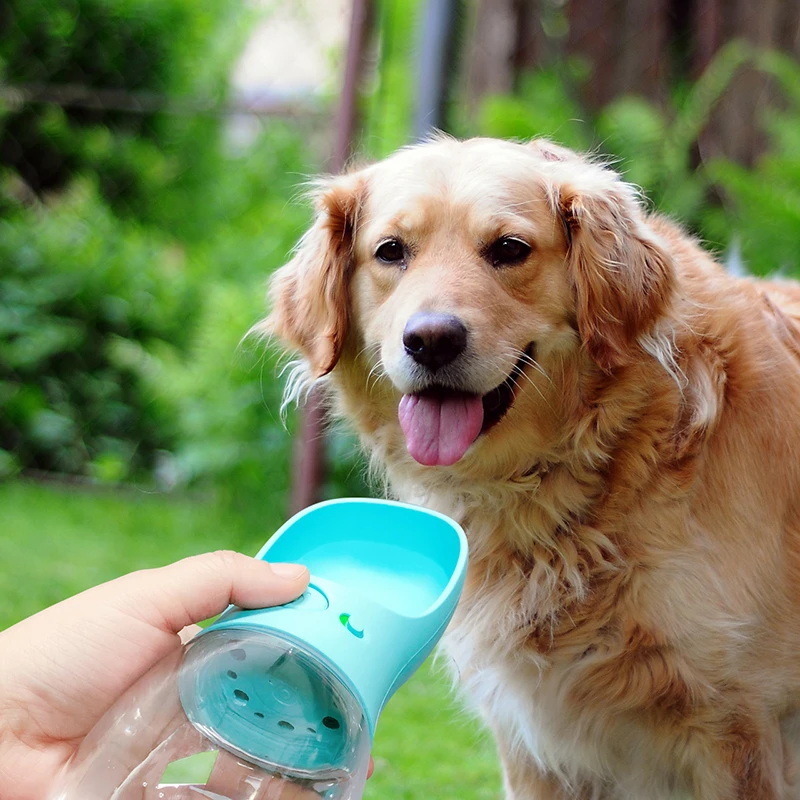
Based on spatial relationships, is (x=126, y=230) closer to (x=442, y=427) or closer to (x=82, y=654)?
(x=442, y=427)

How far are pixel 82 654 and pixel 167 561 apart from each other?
3298 millimetres

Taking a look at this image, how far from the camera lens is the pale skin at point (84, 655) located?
5.09 ft

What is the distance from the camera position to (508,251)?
7.50 ft

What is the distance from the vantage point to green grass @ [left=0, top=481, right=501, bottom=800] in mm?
3219

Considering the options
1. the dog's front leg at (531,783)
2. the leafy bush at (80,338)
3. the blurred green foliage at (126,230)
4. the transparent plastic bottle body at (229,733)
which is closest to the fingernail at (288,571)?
the transparent plastic bottle body at (229,733)

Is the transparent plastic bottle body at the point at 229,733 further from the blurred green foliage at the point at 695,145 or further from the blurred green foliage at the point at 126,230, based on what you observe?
the blurred green foliage at the point at 126,230

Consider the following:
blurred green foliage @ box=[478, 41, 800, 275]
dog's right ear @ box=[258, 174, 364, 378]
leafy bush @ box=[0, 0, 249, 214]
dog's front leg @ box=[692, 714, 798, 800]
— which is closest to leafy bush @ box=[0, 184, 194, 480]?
leafy bush @ box=[0, 0, 249, 214]

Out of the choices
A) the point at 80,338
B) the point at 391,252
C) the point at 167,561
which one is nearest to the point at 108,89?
the point at 80,338

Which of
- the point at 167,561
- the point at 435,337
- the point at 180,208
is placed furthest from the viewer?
the point at 180,208

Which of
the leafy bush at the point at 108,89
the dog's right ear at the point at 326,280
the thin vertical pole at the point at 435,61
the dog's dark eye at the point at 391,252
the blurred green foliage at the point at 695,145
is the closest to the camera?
the dog's dark eye at the point at 391,252

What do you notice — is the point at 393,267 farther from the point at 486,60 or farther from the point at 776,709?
the point at 486,60

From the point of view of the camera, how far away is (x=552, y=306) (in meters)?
2.27

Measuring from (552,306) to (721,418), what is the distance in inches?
17.5

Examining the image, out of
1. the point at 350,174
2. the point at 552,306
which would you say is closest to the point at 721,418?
the point at 552,306
